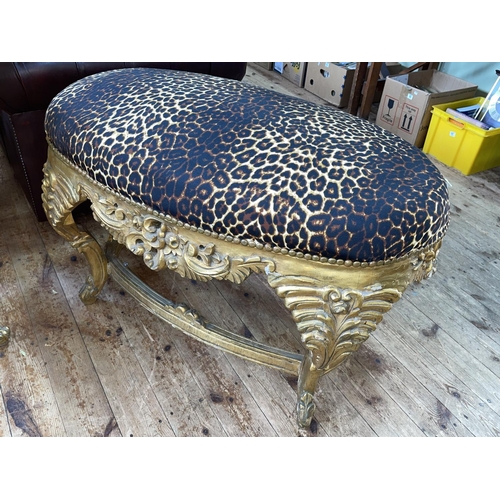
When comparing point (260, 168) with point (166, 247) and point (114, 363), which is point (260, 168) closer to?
point (166, 247)

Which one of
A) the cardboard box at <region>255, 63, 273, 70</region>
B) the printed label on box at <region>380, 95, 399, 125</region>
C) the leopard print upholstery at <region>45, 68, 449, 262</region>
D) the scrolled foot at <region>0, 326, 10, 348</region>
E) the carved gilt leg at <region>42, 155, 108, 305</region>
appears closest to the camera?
the leopard print upholstery at <region>45, 68, 449, 262</region>

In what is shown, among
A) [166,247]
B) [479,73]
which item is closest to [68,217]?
[166,247]

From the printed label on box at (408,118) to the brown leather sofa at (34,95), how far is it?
0.98 meters

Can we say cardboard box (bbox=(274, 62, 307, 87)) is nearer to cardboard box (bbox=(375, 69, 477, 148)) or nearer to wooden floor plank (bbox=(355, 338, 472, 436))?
cardboard box (bbox=(375, 69, 477, 148))

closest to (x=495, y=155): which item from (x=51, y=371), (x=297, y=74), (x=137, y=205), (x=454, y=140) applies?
(x=454, y=140)

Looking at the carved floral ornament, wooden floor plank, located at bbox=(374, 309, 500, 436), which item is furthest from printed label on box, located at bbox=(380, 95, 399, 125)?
the carved floral ornament

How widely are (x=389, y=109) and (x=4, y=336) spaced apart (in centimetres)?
190

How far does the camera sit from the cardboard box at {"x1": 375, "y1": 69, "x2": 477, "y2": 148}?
2066 millimetres

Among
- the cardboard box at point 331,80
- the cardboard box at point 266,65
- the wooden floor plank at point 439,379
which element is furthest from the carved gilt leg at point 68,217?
the cardboard box at point 266,65

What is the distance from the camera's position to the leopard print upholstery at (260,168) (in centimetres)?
72

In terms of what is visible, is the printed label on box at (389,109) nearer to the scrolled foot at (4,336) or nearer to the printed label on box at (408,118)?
the printed label on box at (408,118)

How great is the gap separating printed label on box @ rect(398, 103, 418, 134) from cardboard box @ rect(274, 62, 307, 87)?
0.72 m

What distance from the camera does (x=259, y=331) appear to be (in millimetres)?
1216

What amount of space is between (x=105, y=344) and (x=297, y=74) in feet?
6.91
